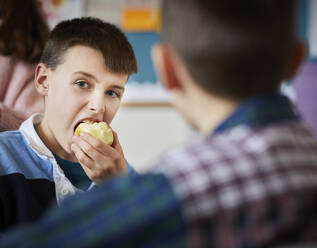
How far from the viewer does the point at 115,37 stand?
1123 millimetres

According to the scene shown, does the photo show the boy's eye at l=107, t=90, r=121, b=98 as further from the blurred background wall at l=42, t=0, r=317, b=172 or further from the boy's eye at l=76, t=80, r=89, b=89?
the blurred background wall at l=42, t=0, r=317, b=172

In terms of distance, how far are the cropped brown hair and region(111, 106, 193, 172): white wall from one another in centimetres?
193

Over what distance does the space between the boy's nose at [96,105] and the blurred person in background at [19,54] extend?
0.37 meters

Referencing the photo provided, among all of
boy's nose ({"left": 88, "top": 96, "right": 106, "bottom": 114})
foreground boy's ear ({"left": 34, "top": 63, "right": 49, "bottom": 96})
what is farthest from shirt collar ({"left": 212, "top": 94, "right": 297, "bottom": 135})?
foreground boy's ear ({"left": 34, "top": 63, "right": 49, "bottom": 96})

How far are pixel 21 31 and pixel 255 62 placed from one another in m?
1.09

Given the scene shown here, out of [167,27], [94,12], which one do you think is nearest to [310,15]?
[94,12]

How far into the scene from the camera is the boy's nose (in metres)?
1.02

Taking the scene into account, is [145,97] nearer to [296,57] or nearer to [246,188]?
[296,57]

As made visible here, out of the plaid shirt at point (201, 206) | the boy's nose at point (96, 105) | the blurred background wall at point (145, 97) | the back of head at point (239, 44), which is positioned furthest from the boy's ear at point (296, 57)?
the blurred background wall at point (145, 97)

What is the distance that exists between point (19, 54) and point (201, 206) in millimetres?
1100

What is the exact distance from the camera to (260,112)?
0.45 meters

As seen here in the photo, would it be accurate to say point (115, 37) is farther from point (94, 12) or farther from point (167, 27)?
point (94, 12)

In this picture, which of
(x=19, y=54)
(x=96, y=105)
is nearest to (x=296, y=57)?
(x=96, y=105)

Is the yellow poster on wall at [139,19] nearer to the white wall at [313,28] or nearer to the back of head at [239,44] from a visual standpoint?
the white wall at [313,28]
